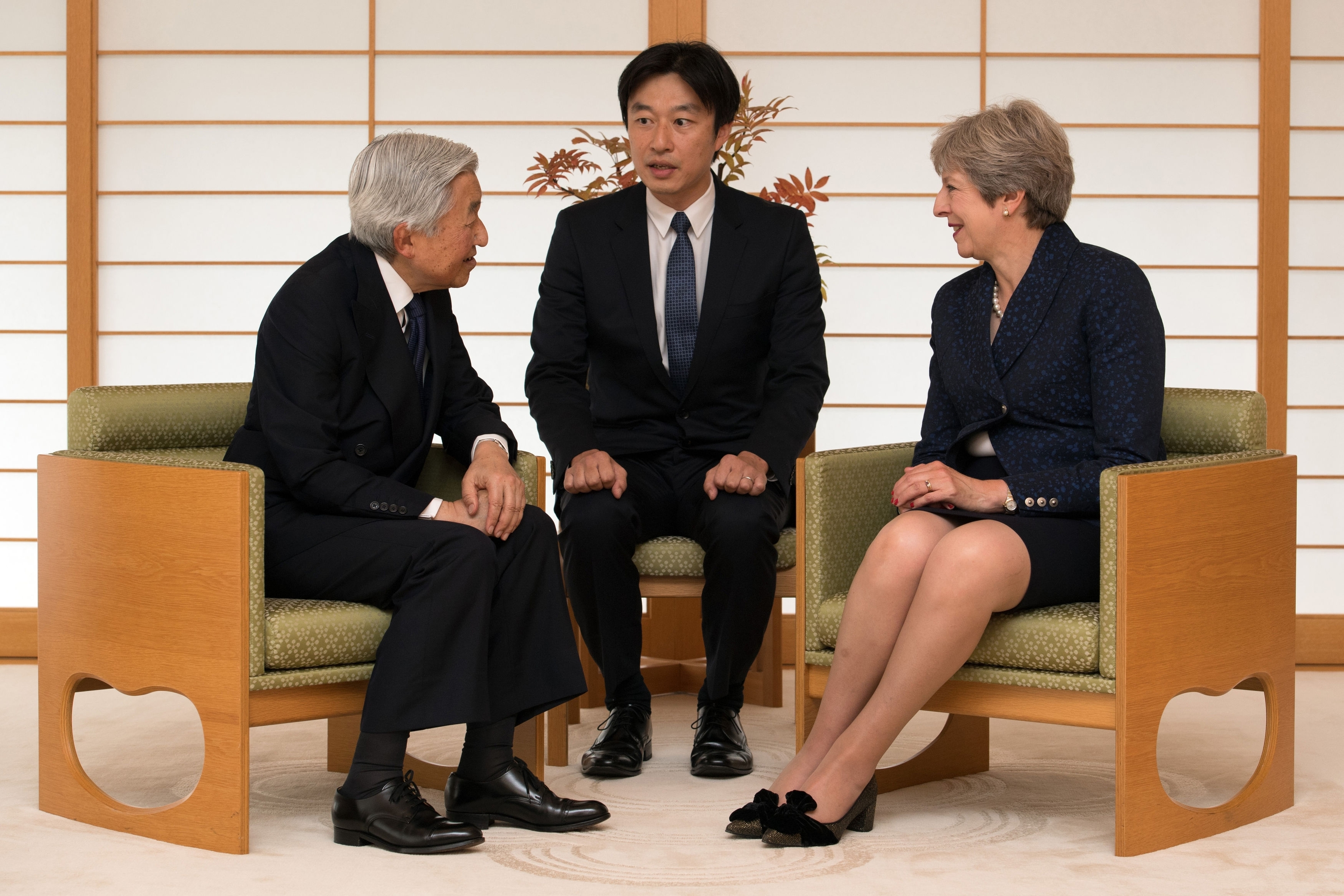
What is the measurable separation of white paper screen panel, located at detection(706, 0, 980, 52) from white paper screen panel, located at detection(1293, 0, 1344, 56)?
34.4 inches

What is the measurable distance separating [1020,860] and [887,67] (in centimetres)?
239

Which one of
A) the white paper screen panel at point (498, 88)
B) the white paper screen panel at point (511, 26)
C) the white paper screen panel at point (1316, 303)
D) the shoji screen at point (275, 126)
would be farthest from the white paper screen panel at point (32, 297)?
the white paper screen panel at point (1316, 303)

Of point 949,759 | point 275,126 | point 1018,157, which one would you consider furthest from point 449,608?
point 275,126

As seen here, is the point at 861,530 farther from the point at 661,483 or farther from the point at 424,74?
the point at 424,74

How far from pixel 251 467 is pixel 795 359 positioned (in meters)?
1.15

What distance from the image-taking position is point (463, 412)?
7.99 feet

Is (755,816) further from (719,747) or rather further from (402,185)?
(402,185)

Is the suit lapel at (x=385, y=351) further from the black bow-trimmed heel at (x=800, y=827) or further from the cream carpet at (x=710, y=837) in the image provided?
the black bow-trimmed heel at (x=800, y=827)

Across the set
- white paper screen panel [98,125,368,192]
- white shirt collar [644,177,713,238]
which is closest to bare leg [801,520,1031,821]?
white shirt collar [644,177,713,238]

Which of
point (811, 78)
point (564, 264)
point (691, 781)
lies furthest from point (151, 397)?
point (811, 78)

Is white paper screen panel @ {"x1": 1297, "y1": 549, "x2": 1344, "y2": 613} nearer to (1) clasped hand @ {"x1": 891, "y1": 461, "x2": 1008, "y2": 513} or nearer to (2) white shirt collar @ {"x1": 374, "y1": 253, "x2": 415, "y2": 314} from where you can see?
(1) clasped hand @ {"x1": 891, "y1": 461, "x2": 1008, "y2": 513}

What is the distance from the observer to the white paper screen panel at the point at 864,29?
145 inches

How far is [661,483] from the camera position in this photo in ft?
8.57

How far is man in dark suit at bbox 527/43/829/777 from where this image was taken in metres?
2.49
